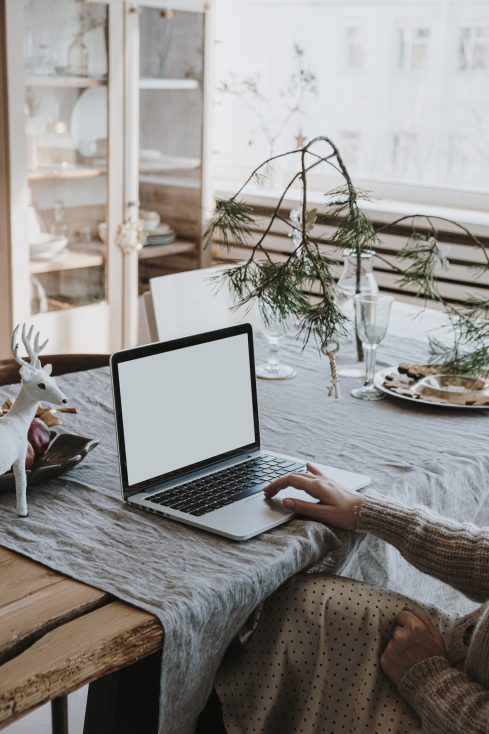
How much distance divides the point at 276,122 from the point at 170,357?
10.1 ft

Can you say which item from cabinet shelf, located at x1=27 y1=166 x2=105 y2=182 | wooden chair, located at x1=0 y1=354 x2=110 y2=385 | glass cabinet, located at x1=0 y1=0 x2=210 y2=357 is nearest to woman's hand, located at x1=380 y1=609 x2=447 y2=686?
wooden chair, located at x1=0 y1=354 x2=110 y2=385

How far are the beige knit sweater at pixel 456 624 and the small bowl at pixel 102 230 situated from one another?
2.55m

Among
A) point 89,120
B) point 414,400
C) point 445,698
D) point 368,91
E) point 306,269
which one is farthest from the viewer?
point 368,91

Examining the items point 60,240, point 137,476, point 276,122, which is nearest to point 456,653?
point 137,476

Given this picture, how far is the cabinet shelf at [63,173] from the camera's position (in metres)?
3.44

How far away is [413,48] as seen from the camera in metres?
3.82

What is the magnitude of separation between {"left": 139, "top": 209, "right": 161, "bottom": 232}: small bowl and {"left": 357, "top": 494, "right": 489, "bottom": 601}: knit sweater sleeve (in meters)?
2.69

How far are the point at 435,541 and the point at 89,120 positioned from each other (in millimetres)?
2708

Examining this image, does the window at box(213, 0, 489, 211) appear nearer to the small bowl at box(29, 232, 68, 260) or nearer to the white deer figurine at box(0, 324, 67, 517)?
the small bowl at box(29, 232, 68, 260)

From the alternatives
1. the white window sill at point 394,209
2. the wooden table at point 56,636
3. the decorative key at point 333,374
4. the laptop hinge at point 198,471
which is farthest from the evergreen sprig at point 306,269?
the white window sill at point 394,209

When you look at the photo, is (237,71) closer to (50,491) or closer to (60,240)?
(60,240)

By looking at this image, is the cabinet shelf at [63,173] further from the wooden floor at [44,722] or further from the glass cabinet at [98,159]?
the wooden floor at [44,722]

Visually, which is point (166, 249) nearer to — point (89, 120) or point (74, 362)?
point (89, 120)

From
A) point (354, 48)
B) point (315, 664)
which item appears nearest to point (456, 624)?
point (315, 664)
